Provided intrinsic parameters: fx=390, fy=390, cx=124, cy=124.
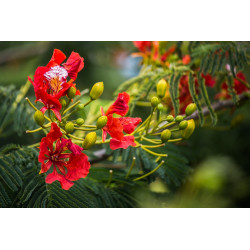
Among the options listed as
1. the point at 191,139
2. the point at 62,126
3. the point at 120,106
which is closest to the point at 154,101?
the point at 120,106

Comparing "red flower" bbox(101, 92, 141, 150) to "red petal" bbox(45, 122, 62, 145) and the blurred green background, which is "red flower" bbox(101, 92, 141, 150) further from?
the blurred green background

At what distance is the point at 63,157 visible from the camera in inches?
25.3

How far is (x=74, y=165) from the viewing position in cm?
62

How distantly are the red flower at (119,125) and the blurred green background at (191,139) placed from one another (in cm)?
29

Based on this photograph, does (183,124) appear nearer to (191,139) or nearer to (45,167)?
(45,167)

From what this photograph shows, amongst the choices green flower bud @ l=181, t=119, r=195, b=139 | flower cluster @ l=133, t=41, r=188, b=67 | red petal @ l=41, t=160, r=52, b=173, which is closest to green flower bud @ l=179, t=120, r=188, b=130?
green flower bud @ l=181, t=119, r=195, b=139

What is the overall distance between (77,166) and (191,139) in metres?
0.71

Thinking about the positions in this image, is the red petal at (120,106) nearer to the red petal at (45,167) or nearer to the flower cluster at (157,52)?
the red petal at (45,167)

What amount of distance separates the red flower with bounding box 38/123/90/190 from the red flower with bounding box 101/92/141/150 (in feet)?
0.16

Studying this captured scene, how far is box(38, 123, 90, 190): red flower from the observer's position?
602mm

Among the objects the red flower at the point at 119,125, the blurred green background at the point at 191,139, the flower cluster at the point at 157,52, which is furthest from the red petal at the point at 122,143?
the flower cluster at the point at 157,52

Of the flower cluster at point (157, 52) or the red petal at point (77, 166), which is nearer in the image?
the red petal at point (77, 166)

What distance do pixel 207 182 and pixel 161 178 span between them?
1.74ft

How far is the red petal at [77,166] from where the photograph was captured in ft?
2.02
